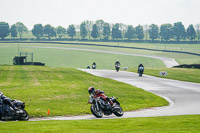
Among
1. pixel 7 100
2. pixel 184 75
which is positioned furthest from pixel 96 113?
pixel 184 75

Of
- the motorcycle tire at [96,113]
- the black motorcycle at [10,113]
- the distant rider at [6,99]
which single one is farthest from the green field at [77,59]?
the distant rider at [6,99]

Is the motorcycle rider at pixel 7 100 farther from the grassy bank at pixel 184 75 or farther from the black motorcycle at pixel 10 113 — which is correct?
the grassy bank at pixel 184 75

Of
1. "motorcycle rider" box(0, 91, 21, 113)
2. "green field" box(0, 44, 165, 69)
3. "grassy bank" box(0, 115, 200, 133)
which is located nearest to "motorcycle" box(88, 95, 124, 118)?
"grassy bank" box(0, 115, 200, 133)

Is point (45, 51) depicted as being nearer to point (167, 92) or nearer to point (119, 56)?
point (119, 56)

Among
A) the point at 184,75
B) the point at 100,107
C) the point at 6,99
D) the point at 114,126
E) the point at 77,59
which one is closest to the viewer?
the point at 114,126

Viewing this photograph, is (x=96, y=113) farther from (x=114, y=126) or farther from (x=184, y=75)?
(x=184, y=75)

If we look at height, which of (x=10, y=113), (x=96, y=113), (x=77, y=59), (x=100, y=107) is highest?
(x=10, y=113)

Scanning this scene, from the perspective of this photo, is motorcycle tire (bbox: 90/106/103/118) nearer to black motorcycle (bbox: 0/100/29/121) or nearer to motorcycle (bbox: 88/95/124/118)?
motorcycle (bbox: 88/95/124/118)

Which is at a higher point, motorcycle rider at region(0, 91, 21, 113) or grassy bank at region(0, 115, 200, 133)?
motorcycle rider at region(0, 91, 21, 113)

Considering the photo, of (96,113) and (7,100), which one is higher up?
(7,100)

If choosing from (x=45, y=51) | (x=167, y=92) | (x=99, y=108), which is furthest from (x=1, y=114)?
(x=45, y=51)

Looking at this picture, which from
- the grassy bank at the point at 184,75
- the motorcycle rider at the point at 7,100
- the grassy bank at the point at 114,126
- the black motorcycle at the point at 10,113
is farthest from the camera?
the grassy bank at the point at 184,75

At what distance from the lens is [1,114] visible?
733 inches

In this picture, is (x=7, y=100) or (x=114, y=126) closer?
(x=114, y=126)
